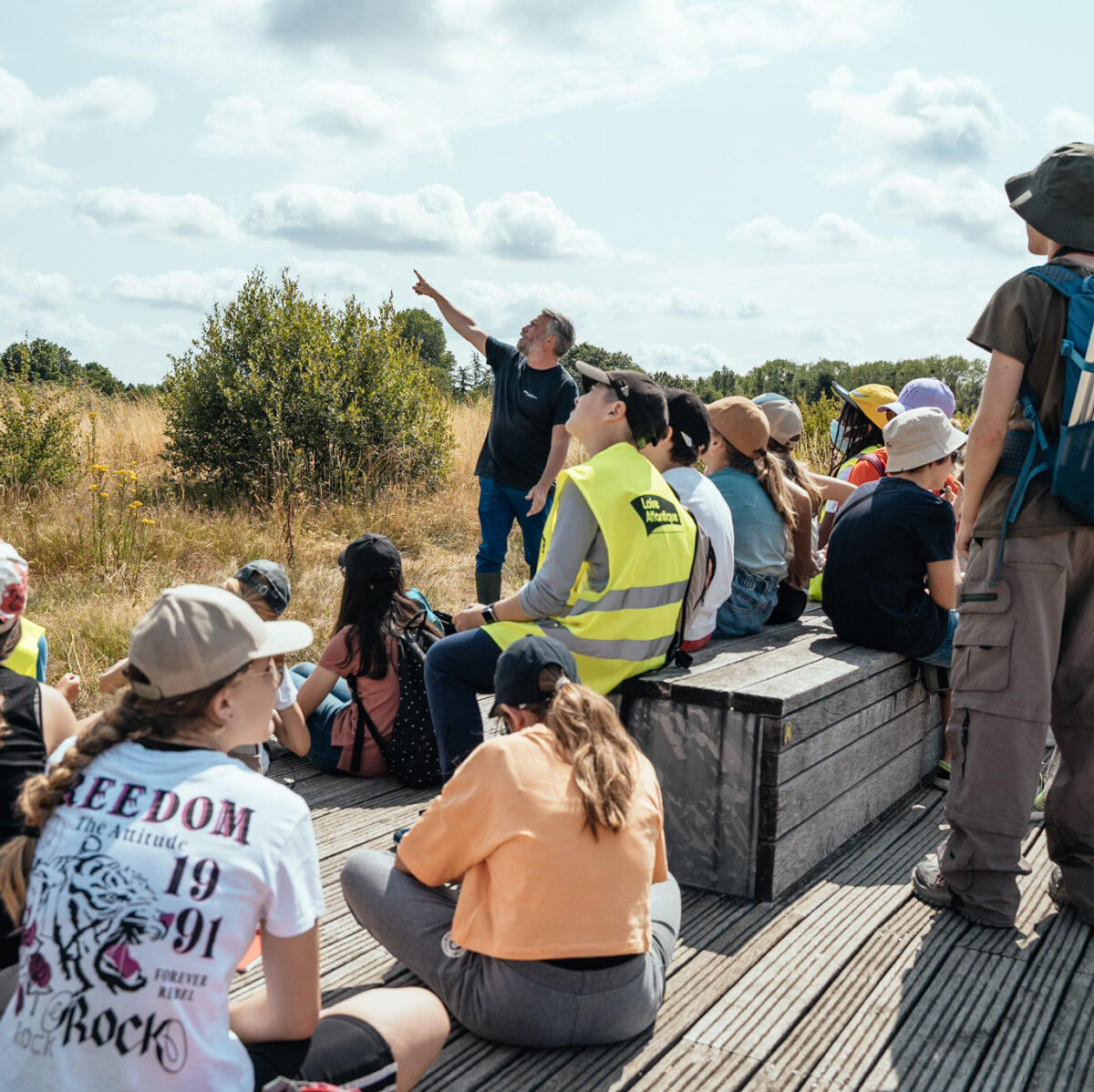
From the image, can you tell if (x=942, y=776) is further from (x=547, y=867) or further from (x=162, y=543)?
(x=162, y=543)

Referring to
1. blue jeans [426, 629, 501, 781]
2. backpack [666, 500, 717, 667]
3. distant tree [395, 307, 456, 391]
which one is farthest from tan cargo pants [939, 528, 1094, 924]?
distant tree [395, 307, 456, 391]

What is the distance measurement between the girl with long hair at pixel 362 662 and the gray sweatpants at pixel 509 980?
1460mm

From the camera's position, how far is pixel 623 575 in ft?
10.8

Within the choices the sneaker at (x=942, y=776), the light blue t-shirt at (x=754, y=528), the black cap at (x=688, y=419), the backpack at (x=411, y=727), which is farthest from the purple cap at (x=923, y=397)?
the backpack at (x=411, y=727)

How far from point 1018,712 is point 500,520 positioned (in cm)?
356

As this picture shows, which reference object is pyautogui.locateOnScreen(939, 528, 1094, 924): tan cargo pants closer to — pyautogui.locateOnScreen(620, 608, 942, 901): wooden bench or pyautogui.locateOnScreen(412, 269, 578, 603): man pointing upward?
pyautogui.locateOnScreen(620, 608, 942, 901): wooden bench

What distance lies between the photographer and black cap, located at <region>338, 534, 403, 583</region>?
12.9 ft

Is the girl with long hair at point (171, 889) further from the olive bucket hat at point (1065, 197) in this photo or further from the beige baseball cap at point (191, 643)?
the olive bucket hat at point (1065, 197)

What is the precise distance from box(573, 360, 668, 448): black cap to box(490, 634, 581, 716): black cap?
1212mm

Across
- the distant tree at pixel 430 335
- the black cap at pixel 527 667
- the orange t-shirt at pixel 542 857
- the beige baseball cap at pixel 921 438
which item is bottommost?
the orange t-shirt at pixel 542 857

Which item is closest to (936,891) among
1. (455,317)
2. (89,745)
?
(89,745)

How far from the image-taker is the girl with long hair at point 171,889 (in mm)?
1565

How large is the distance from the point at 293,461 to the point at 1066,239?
737cm

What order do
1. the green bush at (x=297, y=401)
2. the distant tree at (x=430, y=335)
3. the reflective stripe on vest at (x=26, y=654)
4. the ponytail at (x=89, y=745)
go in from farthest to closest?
the distant tree at (x=430, y=335) → the green bush at (x=297, y=401) → the reflective stripe on vest at (x=26, y=654) → the ponytail at (x=89, y=745)
